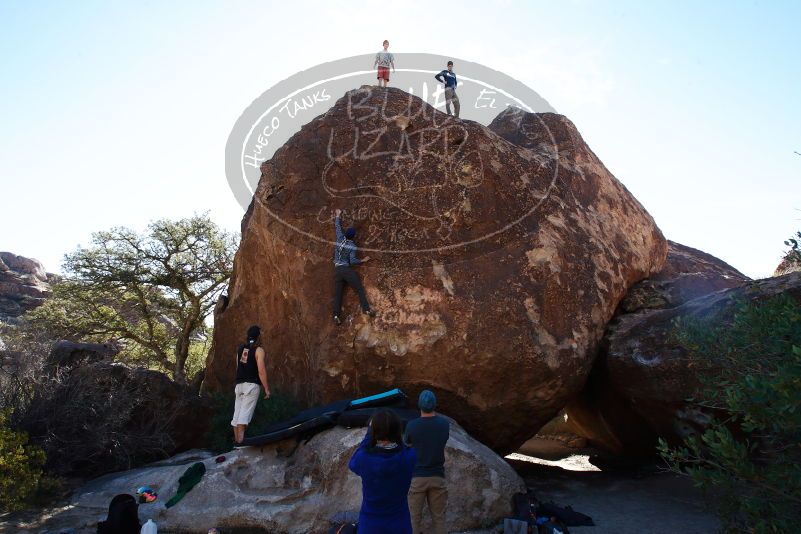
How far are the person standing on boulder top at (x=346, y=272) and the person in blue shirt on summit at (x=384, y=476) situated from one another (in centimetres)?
484

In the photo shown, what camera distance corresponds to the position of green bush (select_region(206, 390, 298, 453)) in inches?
340

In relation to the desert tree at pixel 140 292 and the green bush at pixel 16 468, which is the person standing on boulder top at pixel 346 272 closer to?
the green bush at pixel 16 468

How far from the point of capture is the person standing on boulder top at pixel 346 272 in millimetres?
8703

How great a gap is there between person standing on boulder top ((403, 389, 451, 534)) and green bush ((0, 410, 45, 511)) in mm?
4694

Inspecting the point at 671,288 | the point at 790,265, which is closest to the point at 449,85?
the point at 671,288

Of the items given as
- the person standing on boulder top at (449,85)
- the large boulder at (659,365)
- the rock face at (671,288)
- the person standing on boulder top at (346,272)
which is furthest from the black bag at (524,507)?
the person standing on boulder top at (449,85)

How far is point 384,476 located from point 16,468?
5463mm

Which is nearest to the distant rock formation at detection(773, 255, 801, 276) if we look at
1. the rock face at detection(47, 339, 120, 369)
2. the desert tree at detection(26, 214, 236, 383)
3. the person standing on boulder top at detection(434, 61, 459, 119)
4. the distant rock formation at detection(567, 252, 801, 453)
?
the distant rock formation at detection(567, 252, 801, 453)

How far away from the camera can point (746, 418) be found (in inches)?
179

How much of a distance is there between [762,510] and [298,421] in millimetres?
5038

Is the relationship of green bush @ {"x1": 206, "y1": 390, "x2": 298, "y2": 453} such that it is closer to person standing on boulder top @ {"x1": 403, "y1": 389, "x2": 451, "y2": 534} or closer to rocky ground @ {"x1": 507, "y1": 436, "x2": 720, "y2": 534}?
person standing on boulder top @ {"x1": 403, "y1": 389, "x2": 451, "y2": 534}

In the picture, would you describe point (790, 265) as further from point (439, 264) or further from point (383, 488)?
point (383, 488)

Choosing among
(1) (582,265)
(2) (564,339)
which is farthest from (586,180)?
(2) (564,339)

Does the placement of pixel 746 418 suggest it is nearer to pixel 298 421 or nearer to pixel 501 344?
pixel 501 344
